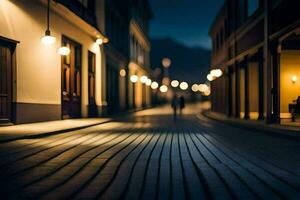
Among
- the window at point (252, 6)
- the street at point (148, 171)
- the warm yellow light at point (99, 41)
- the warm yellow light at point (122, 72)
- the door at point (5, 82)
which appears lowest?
the street at point (148, 171)

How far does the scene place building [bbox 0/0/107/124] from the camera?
15836 millimetres

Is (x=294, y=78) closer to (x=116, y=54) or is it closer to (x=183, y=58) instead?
(x=116, y=54)

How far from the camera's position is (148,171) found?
653 centimetres

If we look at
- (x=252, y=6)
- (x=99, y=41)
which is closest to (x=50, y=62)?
(x=99, y=41)

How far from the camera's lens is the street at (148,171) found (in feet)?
16.4

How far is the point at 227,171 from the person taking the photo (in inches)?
256

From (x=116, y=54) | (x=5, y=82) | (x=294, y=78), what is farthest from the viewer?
(x=116, y=54)

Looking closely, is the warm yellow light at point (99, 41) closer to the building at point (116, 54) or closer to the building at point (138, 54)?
the building at point (116, 54)

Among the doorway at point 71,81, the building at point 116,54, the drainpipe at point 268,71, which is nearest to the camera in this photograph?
the drainpipe at point 268,71

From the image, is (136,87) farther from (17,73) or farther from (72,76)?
(17,73)

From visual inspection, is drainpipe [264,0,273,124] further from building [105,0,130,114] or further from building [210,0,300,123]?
building [105,0,130,114]

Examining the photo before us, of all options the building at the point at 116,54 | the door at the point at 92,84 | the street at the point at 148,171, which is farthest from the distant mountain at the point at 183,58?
the street at the point at 148,171

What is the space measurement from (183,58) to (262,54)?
390 feet

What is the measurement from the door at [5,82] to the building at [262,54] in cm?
951
